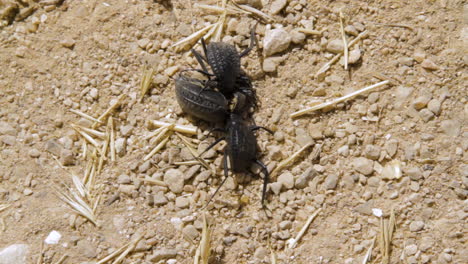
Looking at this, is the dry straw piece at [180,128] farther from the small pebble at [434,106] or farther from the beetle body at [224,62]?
the small pebble at [434,106]

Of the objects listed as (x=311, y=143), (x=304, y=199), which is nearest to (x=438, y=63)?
(x=311, y=143)

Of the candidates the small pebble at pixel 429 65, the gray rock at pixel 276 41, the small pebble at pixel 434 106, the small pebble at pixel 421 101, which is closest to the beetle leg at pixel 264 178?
the gray rock at pixel 276 41

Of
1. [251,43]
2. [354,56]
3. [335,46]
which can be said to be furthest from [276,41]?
[354,56]

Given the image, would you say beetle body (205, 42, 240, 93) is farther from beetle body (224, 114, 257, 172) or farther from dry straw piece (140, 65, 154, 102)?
dry straw piece (140, 65, 154, 102)

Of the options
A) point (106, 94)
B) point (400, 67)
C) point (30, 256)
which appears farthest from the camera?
point (106, 94)

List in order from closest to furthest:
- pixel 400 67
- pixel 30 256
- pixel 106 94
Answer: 1. pixel 30 256
2. pixel 400 67
3. pixel 106 94

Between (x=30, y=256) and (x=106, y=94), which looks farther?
(x=106, y=94)

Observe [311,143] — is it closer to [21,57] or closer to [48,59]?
[48,59]
